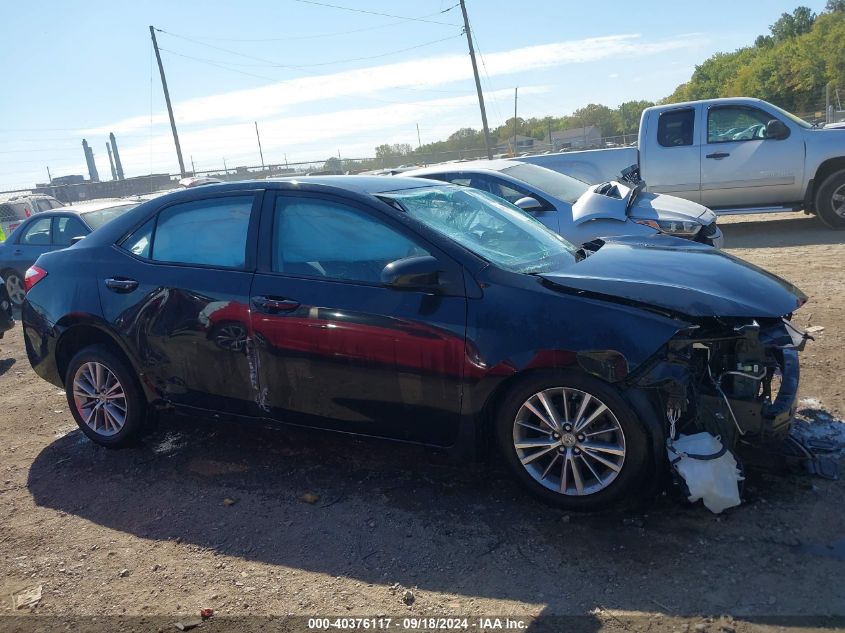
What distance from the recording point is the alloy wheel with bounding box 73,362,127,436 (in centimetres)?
481

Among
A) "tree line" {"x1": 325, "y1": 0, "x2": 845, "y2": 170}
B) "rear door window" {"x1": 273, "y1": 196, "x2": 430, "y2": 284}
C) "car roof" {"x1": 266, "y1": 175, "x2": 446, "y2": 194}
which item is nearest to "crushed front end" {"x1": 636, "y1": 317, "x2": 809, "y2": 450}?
"rear door window" {"x1": 273, "y1": 196, "x2": 430, "y2": 284}

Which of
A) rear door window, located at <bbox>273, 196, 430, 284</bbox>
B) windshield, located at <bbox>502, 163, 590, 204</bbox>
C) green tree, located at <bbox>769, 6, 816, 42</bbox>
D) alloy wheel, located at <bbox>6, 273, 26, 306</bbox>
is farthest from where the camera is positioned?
green tree, located at <bbox>769, 6, 816, 42</bbox>

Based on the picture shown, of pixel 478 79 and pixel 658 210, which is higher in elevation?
pixel 478 79

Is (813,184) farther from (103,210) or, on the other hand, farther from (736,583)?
(103,210)

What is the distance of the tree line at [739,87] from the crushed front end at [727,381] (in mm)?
26227

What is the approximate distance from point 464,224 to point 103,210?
8.09 m

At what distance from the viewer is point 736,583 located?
9.70 ft

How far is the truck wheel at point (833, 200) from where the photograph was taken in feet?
35.4

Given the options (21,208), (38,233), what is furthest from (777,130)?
(21,208)

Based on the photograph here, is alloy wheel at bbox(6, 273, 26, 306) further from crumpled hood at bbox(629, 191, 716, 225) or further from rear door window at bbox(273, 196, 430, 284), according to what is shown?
crumpled hood at bbox(629, 191, 716, 225)

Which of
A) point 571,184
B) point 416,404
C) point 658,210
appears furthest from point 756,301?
point 571,184

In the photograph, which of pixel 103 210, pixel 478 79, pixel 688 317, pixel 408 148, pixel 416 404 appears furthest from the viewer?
pixel 408 148

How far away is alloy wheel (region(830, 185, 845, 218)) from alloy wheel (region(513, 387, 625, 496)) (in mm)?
9240

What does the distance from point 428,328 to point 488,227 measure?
1.00 m
